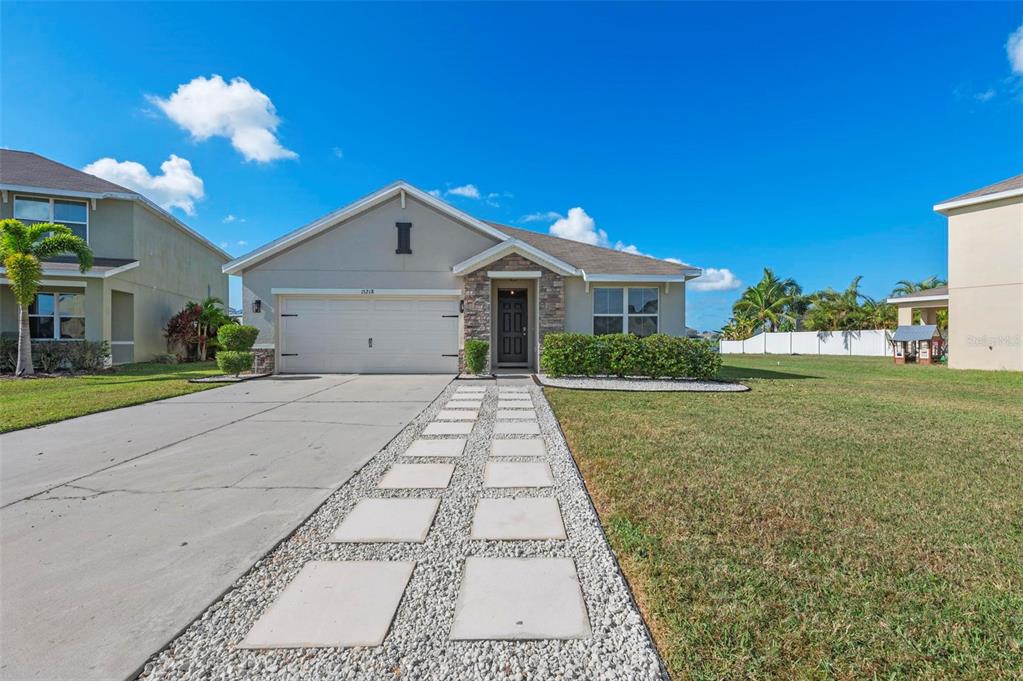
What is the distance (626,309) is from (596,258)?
1.97 m

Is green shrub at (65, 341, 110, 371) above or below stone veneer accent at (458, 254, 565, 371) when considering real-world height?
below

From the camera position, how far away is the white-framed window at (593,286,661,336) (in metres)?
11.4

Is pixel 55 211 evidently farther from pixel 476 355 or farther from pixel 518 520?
pixel 518 520

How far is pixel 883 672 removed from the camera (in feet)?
4.83

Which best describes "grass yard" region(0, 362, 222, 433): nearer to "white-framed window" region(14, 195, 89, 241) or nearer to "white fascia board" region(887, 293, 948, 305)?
"white-framed window" region(14, 195, 89, 241)

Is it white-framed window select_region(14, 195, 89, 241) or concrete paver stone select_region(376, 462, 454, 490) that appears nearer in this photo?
concrete paver stone select_region(376, 462, 454, 490)

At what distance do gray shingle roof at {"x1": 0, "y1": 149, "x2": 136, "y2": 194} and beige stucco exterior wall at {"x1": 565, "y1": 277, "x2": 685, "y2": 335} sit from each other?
16040 mm

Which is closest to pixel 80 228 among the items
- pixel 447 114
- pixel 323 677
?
pixel 447 114

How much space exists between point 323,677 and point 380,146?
15.2 meters

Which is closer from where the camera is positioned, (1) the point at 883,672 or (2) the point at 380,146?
A: (1) the point at 883,672

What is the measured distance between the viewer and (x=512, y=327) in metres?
12.2

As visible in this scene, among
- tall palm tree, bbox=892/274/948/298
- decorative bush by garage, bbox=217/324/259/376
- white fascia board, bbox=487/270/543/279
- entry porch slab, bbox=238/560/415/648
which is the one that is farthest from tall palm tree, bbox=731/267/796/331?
entry porch slab, bbox=238/560/415/648

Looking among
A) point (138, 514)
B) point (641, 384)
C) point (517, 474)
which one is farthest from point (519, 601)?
A: point (641, 384)

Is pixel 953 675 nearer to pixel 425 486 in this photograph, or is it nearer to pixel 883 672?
pixel 883 672
